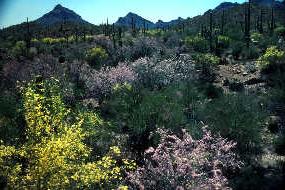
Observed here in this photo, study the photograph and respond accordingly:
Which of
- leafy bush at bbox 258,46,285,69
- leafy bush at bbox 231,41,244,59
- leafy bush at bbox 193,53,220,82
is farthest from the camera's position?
leafy bush at bbox 231,41,244,59

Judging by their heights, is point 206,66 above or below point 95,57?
below

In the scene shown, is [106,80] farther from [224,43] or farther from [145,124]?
[224,43]

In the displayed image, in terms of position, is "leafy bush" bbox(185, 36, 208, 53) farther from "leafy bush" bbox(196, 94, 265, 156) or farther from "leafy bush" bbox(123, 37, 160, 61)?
"leafy bush" bbox(196, 94, 265, 156)

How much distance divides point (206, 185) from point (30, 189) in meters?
6.00

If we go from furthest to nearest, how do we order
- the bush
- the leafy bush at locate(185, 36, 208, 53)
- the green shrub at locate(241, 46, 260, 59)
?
the leafy bush at locate(185, 36, 208, 53) < the bush < the green shrub at locate(241, 46, 260, 59)

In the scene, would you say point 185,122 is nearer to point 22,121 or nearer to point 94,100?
point 22,121

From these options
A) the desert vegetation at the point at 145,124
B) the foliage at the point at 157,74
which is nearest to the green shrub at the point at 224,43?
the desert vegetation at the point at 145,124

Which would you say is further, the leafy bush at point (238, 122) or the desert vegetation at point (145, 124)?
the leafy bush at point (238, 122)

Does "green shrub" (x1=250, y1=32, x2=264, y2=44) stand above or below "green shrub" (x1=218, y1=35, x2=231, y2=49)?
above

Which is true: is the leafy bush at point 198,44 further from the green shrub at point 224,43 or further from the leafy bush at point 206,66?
the leafy bush at point 206,66

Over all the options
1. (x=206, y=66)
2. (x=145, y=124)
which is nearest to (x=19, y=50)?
(x=206, y=66)

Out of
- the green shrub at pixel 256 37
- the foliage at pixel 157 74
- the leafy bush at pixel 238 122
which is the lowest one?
the leafy bush at pixel 238 122

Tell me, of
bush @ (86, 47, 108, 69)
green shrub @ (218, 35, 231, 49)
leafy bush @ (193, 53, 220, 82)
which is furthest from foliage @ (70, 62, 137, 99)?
green shrub @ (218, 35, 231, 49)

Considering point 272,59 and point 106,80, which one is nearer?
point 106,80
